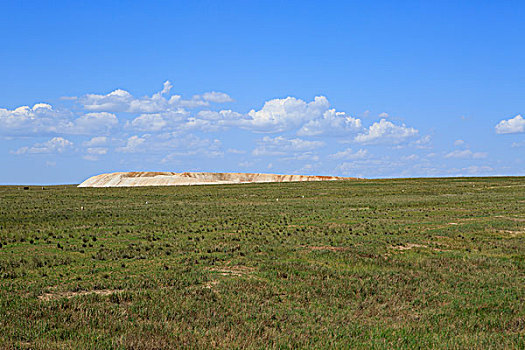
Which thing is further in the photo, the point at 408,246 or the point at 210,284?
the point at 408,246

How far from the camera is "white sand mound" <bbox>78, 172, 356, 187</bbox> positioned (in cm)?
17162

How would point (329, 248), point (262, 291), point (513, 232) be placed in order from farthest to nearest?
point (513, 232)
point (329, 248)
point (262, 291)

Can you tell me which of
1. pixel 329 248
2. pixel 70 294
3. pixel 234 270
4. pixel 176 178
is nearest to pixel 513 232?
pixel 329 248

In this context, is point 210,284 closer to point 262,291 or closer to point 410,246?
point 262,291

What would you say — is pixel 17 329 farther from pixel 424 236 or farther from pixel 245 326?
pixel 424 236

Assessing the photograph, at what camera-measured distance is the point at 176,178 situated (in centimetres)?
17500

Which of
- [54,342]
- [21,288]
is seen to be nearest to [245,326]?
[54,342]

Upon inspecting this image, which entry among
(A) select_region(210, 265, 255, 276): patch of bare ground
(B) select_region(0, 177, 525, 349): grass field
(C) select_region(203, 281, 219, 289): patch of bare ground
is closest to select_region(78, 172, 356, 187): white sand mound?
(B) select_region(0, 177, 525, 349): grass field

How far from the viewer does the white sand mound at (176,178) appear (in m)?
172

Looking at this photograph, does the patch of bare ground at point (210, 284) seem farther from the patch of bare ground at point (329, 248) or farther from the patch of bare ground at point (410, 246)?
the patch of bare ground at point (410, 246)

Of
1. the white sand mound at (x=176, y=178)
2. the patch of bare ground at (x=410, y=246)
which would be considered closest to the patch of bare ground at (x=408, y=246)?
the patch of bare ground at (x=410, y=246)

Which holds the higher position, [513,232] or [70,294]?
[70,294]

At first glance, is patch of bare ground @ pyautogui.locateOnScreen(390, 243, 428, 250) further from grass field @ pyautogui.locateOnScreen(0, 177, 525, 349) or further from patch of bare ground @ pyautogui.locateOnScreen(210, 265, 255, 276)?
patch of bare ground @ pyautogui.locateOnScreen(210, 265, 255, 276)

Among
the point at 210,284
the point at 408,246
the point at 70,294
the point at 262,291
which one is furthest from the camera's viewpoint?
the point at 408,246
